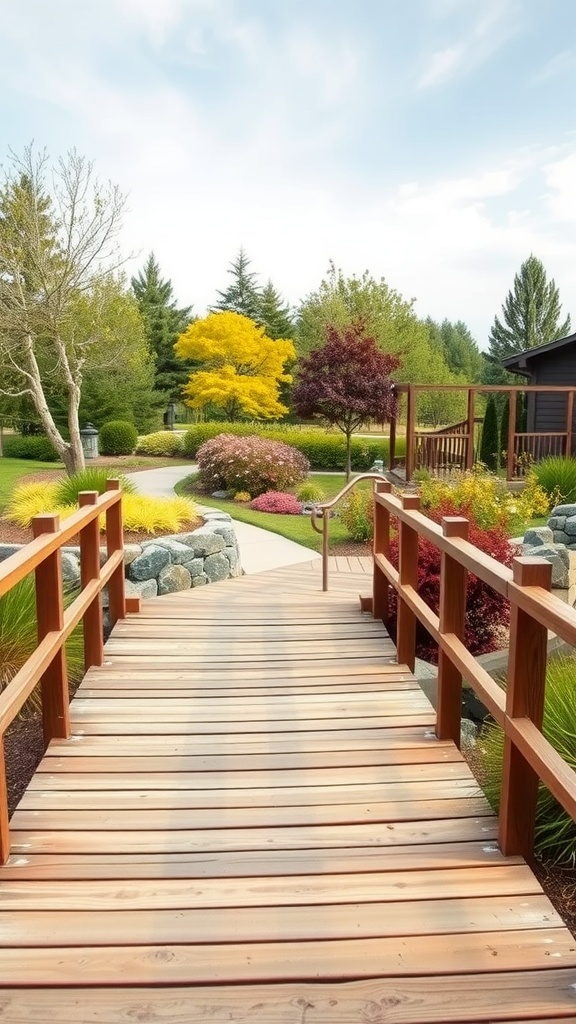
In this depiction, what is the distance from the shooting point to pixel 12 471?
1747 cm

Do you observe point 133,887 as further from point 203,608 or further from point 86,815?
point 203,608

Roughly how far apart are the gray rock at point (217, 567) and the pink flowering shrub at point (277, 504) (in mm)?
5271

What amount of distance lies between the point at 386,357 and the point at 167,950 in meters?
15.3

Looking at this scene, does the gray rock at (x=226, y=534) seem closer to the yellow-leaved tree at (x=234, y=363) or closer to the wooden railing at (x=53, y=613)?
the wooden railing at (x=53, y=613)

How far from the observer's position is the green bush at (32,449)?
2248 cm

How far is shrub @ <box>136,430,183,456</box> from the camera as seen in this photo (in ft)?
76.8

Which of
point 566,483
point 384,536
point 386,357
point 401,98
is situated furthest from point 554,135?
point 384,536

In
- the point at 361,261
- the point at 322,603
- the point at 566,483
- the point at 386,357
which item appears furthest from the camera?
the point at 361,261

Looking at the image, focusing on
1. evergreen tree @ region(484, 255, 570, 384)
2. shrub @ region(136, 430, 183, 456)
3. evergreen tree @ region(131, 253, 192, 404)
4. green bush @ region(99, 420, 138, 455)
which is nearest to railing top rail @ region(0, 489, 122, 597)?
green bush @ region(99, 420, 138, 455)

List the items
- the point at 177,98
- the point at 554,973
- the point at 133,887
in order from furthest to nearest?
1. the point at 177,98
2. the point at 133,887
3. the point at 554,973

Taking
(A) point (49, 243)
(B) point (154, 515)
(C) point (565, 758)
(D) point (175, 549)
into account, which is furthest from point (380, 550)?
(A) point (49, 243)

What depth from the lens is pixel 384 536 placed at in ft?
17.3

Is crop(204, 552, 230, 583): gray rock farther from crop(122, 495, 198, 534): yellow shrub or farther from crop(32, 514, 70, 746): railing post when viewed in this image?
crop(32, 514, 70, 746): railing post

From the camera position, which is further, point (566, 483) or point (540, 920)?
point (566, 483)
